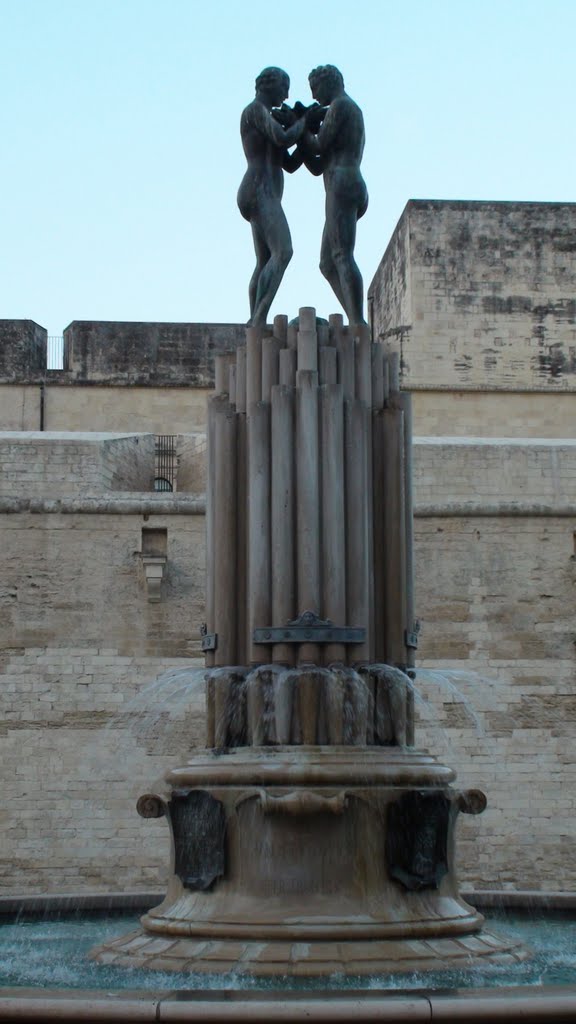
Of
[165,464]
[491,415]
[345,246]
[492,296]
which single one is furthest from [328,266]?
[492,296]

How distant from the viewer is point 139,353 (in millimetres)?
22141

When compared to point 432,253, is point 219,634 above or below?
below

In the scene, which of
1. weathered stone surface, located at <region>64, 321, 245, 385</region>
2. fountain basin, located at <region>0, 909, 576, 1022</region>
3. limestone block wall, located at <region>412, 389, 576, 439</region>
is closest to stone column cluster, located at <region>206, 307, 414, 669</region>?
fountain basin, located at <region>0, 909, 576, 1022</region>

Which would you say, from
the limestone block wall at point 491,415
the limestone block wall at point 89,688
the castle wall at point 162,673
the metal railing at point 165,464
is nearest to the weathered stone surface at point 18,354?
the metal railing at point 165,464

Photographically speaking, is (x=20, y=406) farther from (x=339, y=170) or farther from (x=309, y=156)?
(x=339, y=170)

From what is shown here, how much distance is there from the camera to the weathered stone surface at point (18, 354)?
21.8 metres

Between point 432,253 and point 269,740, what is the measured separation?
15943mm

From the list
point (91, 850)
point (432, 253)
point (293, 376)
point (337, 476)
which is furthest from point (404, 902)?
point (432, 253)

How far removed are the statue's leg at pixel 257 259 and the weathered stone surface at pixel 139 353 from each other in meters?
A: 14.7

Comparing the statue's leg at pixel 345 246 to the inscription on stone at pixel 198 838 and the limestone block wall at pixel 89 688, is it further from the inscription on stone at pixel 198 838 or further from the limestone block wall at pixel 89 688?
the limestone block wall at pixel 89 688

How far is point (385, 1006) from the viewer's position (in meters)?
4.23

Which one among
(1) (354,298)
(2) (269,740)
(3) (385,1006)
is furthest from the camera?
(1) (354,298)

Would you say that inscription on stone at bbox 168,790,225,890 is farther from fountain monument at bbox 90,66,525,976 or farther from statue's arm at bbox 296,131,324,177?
statue's arm at bbox 296,131,324,177

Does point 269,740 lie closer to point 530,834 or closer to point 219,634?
point 219,634
